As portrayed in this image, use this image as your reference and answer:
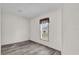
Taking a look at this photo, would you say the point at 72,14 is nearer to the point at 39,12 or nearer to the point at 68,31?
the point at 68,31

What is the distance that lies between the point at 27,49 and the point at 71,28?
3.46 feet

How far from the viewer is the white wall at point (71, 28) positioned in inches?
39.0

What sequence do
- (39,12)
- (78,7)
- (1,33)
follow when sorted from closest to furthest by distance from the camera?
(78,7) → (1,33) → (39,12)

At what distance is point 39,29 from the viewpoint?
1.30 metres

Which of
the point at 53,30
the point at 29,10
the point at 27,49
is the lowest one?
the point at 27,49

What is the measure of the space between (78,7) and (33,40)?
1151 millimetres

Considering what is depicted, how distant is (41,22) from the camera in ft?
4.25

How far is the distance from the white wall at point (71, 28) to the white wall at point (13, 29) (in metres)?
0.85

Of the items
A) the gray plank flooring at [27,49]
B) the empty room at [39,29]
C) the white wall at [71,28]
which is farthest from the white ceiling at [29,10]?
the gray plank flooring at [27,49]

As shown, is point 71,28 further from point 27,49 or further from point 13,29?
point 13,29

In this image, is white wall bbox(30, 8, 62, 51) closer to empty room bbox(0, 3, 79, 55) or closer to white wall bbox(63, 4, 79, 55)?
empty room bbox(0, 3, 79, 55)

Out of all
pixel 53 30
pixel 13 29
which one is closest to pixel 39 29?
pixel 53 30

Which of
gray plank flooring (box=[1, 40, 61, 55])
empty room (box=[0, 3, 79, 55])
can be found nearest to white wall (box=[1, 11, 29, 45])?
empty room (box=[0, 3, 79, 55])
